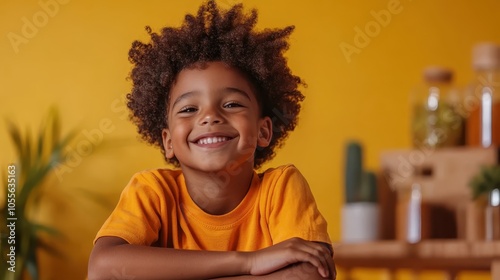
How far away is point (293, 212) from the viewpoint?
0.74 m

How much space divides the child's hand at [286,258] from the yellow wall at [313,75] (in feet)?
2.93

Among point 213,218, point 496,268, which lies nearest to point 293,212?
point 213,218

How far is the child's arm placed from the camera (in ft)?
2.17

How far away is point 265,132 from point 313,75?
1048mm

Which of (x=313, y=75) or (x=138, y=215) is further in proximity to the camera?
(x=313, y=75)

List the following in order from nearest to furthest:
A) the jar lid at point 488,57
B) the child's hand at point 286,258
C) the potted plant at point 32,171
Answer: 1. the child's hand at point 286,258
2. the jar lid at point 488,57
3. the potted plant at point 32,171

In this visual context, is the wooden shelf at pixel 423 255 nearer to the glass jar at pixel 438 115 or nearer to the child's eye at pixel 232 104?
the glass jar at pixel 438 115

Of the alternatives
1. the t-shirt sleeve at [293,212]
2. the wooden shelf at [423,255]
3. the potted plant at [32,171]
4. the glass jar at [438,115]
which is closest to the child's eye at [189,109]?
the t-shirt sleeve at [293,212]

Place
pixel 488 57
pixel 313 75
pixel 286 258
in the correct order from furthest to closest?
pixel 313 75, pixel 488 57, pixel 286 258

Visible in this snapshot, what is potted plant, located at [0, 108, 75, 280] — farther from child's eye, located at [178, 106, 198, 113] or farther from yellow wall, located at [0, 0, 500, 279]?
child's eye, located at [178, 106, 198, 113]

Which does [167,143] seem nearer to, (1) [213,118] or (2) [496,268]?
(1) [213,118]

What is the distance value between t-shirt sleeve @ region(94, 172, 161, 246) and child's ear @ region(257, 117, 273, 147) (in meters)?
0.10

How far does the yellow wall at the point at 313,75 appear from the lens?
1673mm

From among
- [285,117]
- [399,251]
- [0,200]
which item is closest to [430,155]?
[399,251]
